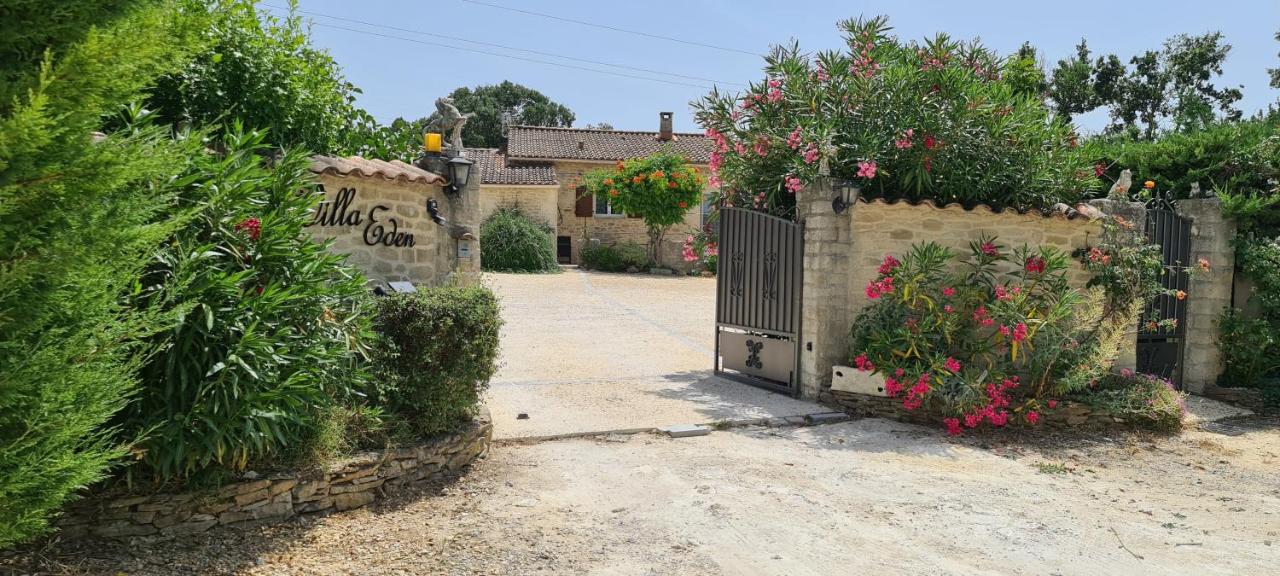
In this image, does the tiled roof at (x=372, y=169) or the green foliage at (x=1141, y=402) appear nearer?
the tiled roof at (x=372, y=169)

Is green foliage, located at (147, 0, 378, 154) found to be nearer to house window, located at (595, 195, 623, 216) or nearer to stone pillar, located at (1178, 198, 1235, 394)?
stone pillar, located at (1178, 198, 1235, 394)

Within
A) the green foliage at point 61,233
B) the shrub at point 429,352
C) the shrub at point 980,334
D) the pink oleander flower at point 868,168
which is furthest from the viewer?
the pink oleander flower at point 868,168

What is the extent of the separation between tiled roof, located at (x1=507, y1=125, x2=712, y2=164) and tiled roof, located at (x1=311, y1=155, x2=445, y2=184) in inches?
830

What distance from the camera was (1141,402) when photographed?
710 centimetres

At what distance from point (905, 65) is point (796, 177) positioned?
5.38 feet

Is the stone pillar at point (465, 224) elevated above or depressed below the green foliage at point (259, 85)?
below

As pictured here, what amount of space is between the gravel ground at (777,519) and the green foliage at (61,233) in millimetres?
998

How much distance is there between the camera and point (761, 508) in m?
4.74

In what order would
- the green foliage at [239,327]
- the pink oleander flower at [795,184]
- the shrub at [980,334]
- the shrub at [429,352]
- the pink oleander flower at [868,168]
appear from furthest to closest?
the pink oleander flower at [795,184], the pink oleander flower at [868,168], the shrub at [980,334], the shrub at [429,352], the green foliage at [239,327]

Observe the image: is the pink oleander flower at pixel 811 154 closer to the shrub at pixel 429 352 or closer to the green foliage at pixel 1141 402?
the green foliage at pixel 1141 402

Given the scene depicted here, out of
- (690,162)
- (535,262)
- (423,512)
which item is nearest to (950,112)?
(423,512)

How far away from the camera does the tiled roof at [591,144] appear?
28.4 meters

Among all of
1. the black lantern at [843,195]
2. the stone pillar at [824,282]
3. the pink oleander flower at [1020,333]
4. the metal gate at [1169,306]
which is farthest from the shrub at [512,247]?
the pink oleander flower at [1020,333]

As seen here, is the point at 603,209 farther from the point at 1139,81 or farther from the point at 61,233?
the point at 61,233
